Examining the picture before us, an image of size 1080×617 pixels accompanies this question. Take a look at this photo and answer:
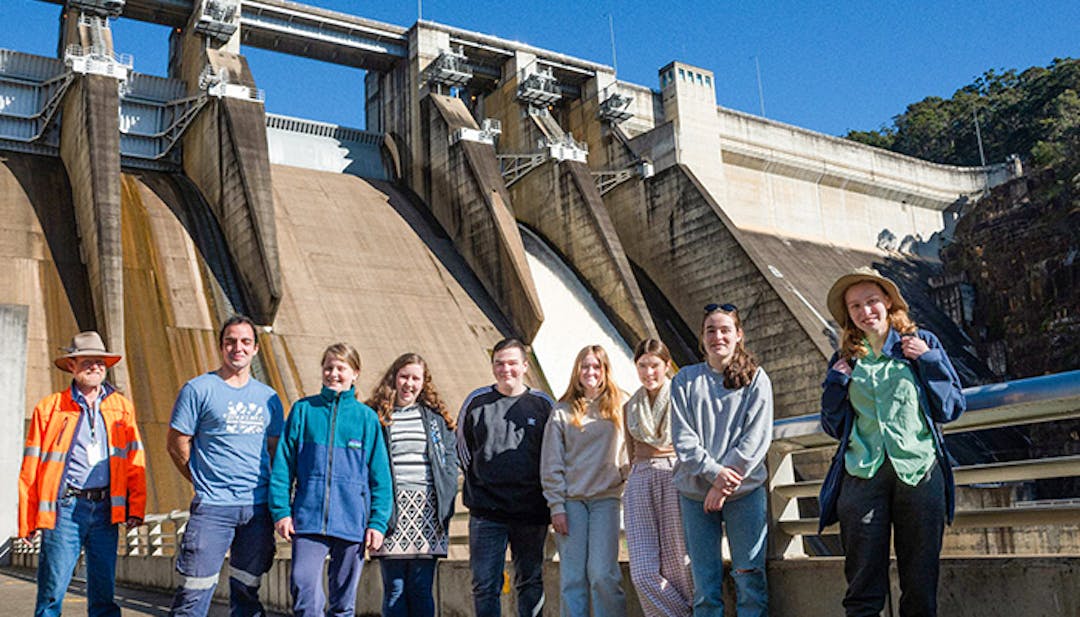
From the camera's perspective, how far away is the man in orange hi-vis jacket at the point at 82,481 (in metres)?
4.64

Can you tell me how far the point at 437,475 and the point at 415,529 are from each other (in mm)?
286

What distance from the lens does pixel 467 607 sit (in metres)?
6.24

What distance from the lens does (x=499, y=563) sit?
15.6 feet

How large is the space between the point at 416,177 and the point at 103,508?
72.0 ft

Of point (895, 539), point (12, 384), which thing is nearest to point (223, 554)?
point (895, 539)

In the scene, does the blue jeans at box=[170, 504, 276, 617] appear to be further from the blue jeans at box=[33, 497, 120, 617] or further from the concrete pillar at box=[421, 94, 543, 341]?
the concrete pillar at box=[421, 94, 543, 341]

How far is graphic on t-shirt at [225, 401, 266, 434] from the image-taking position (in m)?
4.46

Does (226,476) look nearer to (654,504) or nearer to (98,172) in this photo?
(654,504)

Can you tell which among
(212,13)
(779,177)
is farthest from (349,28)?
(779,177)

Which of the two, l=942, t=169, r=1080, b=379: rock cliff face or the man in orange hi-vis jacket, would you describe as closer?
the man in orange hi-vis jacket

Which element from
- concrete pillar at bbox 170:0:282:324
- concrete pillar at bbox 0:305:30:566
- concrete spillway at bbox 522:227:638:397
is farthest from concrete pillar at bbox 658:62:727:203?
concrete pillar at bbox 0:305:30:566

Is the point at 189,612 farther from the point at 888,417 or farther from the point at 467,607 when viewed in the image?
the point at 888,417

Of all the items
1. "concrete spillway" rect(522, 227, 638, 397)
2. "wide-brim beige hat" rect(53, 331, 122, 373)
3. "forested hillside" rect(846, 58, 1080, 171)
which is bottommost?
"wide-brim beige hat" rect(53, 331, 122, 373)

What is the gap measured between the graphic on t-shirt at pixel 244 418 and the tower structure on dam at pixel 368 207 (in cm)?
1094
